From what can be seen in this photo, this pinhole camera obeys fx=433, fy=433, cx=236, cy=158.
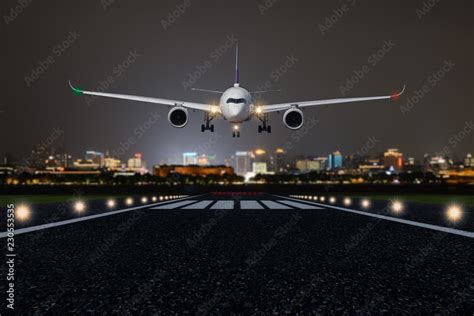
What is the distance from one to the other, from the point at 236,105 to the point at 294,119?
4140 millimetres

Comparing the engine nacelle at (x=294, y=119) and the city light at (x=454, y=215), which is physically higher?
the engine nacelle at (x=294, y=119)

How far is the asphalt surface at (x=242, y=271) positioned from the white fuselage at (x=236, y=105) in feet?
48.0

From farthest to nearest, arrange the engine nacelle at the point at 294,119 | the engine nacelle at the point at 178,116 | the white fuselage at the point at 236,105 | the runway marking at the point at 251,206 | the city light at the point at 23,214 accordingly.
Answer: the engine nacelle at the point at 294,119 < the engine nacelle at the point at 178,116 < the white fuselage at the point at 236,105 < the runway marking at the point at 251,206 < the city light at the point at 23,214

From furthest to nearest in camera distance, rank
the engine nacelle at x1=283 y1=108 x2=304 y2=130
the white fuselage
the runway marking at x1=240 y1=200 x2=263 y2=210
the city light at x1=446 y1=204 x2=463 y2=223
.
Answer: the engine nacelle at x1=283 y1=108 x2=304 y2=130
the white fuselage
the runway marking at x1=240 y1=200 x2=263 y2=210
the city light at x1=446 y1=204 x2=463 y2=223

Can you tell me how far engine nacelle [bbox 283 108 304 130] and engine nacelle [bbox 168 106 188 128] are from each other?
22.2ft

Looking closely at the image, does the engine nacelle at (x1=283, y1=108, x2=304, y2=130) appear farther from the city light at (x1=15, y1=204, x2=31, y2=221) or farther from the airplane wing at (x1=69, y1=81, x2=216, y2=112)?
the city light at (x1=15, y1=204, x2=31, y2=221)

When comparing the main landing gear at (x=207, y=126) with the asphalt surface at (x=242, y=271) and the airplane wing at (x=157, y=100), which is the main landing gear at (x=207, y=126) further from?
the asphalt surface at (x=242, y=271)

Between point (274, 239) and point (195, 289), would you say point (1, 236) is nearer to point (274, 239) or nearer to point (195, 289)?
point (274, 239)

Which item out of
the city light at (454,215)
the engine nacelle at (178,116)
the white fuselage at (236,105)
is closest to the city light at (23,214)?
the engine nacelle at (178,116)

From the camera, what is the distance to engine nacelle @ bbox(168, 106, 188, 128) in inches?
1128

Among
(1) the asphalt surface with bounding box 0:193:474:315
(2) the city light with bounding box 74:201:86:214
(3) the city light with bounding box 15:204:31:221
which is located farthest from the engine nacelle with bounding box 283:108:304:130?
(3) the city light with bounding box 15:204:31:221

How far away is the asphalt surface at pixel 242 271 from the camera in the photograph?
5.97m

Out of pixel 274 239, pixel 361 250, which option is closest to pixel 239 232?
pixel 274 239

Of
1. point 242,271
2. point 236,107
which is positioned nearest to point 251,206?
point 236,107
